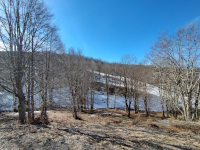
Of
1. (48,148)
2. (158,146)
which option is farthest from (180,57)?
(48,148)

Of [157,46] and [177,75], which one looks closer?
[177,75]

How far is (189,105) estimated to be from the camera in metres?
8.41

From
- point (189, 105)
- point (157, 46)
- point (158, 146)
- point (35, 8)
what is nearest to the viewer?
point (158, 146)

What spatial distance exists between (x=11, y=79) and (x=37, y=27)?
10.6ft

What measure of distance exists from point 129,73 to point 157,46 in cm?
528

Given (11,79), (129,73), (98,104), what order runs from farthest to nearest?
(98,104), (129,73), (11,79)

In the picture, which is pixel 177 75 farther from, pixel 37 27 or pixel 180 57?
pixel 37 27

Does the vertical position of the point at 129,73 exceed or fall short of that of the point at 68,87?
it exceeds it

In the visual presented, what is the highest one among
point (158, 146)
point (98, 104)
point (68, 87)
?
point (68, 87)

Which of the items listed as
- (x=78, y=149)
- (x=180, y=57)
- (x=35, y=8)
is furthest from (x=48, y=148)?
(x=180, y=57)

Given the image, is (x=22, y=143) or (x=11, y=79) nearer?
(x=22, y=143)

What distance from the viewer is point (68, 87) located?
11305 mm

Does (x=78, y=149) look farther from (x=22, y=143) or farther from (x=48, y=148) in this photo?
(x=22, y=143)

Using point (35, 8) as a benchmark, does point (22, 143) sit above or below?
below
